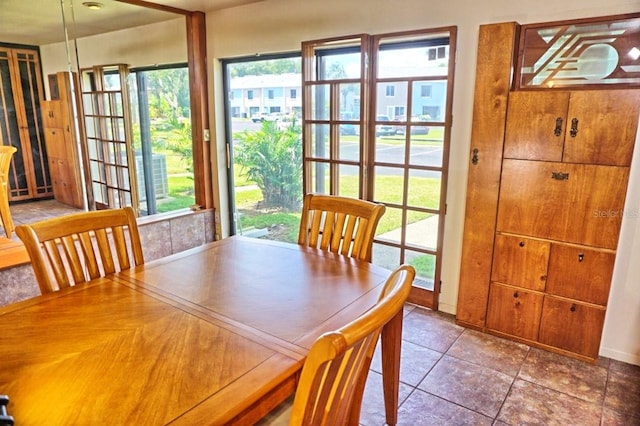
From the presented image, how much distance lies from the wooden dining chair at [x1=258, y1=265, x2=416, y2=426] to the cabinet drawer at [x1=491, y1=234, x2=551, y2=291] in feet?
5.53

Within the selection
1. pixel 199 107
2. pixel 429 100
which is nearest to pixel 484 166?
pixel 429 100

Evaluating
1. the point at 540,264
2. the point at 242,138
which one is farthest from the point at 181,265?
the point at 242,138

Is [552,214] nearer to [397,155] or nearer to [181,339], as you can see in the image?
[397,155]

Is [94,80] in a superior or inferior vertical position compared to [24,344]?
superior

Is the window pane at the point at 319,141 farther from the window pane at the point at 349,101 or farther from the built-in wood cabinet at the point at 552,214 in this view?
Answer: the built-in wood cabinet at the point at 552,214

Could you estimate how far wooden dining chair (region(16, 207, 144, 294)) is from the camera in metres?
1.61

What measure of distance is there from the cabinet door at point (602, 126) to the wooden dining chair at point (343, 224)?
119cm

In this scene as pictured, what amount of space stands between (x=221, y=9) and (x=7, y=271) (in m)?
2.66

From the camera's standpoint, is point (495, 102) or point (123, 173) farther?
point (123, 173)

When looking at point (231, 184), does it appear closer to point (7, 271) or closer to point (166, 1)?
point (166, 1)

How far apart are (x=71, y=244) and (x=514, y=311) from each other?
2.47 meters

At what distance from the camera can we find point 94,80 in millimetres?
3672

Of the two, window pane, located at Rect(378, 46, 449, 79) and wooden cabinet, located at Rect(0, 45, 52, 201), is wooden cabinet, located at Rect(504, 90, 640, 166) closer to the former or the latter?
window pane, located at Rect(378, 46, 449, 79)

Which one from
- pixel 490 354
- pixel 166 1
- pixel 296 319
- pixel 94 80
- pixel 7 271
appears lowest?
pixel 490 354
